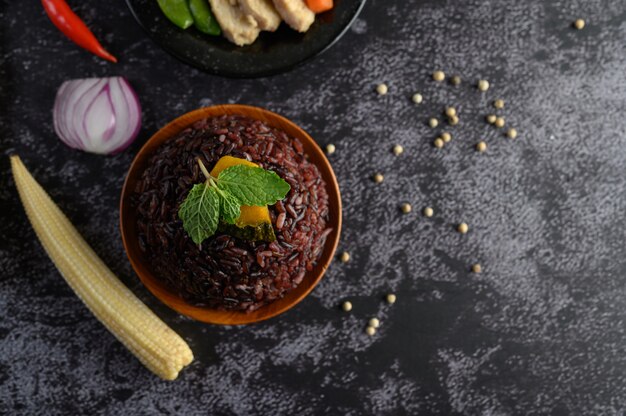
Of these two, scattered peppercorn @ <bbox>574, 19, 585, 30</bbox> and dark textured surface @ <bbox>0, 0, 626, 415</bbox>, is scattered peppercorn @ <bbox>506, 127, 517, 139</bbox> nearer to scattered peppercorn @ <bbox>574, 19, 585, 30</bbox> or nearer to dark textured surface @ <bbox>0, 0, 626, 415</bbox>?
dark textured surface @ <bbox>0, 0, 626, 415</bbox>

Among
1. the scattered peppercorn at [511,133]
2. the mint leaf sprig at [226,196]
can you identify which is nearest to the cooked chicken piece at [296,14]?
the mint leaf sprig at [226,196]

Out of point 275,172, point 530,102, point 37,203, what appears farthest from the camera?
point 530,102

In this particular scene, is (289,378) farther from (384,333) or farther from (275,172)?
(275,172)

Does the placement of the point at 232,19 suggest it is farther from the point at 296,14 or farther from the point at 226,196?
the point at 226,196

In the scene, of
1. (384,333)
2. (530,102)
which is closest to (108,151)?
(384,333)

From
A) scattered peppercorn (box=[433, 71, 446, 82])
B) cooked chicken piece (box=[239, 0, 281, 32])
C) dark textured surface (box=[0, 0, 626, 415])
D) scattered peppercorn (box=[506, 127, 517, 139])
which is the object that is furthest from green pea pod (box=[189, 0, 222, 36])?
scattered peppercorn (box=[506, 127, 517, 139])

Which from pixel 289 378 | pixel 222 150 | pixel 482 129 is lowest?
pixel 289 378

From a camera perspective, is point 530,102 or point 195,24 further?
point 530,102
